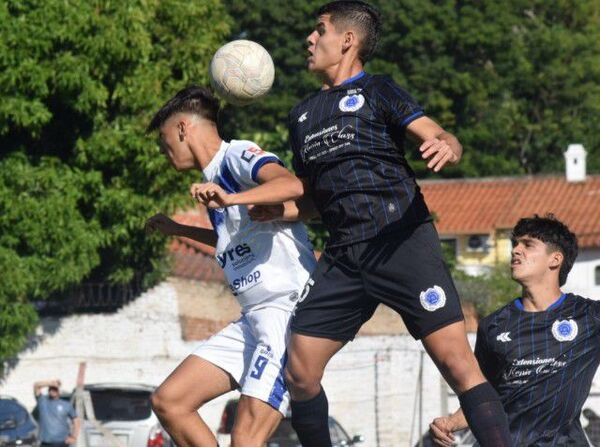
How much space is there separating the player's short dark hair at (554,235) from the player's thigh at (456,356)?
127 cm

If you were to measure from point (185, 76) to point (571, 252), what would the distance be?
17.2 metres

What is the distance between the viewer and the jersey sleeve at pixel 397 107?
248 inches

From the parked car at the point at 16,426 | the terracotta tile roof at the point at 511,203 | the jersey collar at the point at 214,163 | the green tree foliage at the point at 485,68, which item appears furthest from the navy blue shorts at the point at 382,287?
the green tree foliage at the point at 485,68

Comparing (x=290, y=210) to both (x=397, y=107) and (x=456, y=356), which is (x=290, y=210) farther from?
(x=456, y=356)

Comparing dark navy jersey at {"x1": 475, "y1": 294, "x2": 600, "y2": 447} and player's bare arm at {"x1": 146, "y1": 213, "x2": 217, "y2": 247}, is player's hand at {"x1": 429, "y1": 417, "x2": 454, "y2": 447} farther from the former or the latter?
player's bare arm at {"x1": 146, "y1": 213, "x2": 217, "y2": 247}

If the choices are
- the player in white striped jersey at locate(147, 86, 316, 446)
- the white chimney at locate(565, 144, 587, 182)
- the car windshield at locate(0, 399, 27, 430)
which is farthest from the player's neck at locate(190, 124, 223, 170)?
the white chimney at locate(565, 144, 587, 182)

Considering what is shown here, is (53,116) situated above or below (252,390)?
above

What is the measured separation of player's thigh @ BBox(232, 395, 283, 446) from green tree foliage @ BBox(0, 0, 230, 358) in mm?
15378

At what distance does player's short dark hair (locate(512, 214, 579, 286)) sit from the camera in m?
7.40

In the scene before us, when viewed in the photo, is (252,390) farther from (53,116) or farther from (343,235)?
(53,116)

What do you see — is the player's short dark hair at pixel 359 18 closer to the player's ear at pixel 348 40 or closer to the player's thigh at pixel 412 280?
the player's ear at pixel 348 40

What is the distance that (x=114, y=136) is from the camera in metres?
22.9

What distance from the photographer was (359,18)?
22.1ft

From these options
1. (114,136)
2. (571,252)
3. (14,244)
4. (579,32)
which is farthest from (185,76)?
(579,32)
